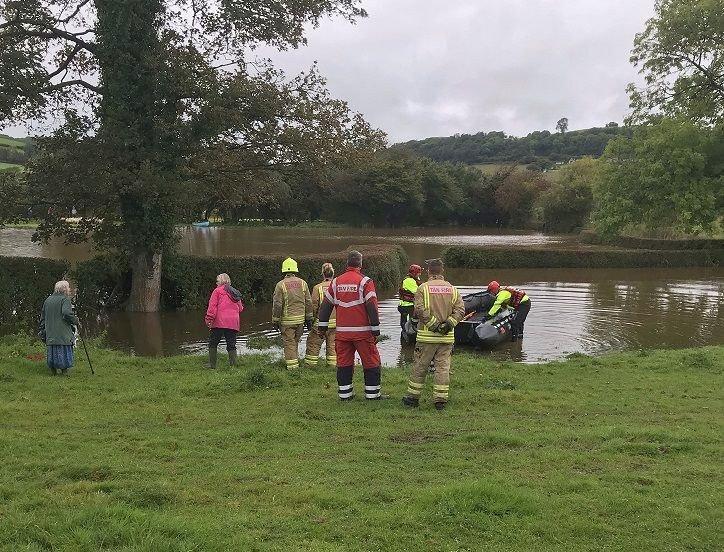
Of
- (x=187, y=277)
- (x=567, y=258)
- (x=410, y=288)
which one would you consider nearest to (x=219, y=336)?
(x=410, y=288)

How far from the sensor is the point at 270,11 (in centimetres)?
2020

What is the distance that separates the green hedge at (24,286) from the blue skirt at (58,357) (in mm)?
6796

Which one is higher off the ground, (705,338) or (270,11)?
(270,11)

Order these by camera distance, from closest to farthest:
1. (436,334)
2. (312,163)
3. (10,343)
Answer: (436,334), (10,343), (312,163)

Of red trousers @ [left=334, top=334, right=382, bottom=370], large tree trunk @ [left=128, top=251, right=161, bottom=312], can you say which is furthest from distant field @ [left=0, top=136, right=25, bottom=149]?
red trousers @ [left=334, top=334, right=382, bottom=370]

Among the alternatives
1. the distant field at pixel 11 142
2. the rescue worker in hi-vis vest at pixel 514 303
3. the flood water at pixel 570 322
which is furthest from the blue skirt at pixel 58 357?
the distant field at pixel 11 142

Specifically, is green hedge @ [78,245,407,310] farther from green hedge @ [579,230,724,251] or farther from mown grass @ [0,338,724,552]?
green hedge @ [579,230,724,251]

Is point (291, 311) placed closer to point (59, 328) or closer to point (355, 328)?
point (355, 328)

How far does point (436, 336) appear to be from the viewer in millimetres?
8664

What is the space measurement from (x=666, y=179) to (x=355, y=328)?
36.7m

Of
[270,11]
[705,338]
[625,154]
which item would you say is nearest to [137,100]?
[270,11]

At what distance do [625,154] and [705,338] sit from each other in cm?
2873

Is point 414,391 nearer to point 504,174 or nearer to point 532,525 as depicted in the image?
point 532,525

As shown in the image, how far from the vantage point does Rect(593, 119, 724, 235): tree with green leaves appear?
39.0 m
